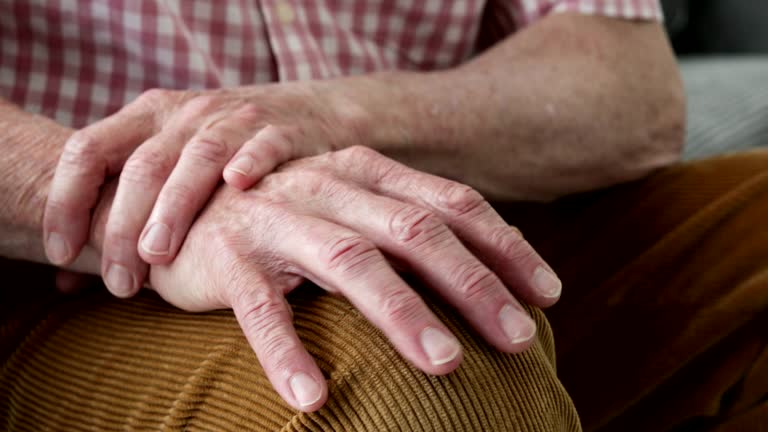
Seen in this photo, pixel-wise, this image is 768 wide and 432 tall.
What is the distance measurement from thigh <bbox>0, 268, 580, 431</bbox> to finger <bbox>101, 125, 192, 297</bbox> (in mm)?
34

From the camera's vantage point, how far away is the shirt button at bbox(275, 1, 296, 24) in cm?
84

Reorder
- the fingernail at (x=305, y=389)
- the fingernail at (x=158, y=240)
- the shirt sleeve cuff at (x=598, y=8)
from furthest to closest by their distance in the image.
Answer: the shirt sleeve cuff at (x=598, y=8) < the fingernail at (x=158, y=240) < the fingernail at (x=305, y=389)

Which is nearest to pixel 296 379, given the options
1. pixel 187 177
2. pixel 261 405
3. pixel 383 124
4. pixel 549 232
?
pixel 261 405

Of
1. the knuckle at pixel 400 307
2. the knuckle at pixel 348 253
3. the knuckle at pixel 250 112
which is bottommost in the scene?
the knuckle at pixel 250 112

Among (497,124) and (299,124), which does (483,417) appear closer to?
(299,124)

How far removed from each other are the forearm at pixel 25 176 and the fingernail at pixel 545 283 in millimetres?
351

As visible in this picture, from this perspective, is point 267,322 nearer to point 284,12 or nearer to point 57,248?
point 57,248

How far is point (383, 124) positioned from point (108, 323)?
0.27 m

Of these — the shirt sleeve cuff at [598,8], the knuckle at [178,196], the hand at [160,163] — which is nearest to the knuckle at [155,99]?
the hand at [160,163]

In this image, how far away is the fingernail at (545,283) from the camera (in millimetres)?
500

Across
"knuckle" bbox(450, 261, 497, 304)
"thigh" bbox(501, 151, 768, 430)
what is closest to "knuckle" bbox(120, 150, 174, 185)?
"knuckle" bbox(450, 261, 497, 304)

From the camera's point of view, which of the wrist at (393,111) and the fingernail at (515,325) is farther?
the wrist at (393,111)

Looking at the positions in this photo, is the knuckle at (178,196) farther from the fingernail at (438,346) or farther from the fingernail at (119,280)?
the fingernail at (438,346)

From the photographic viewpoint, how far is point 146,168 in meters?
0.57
